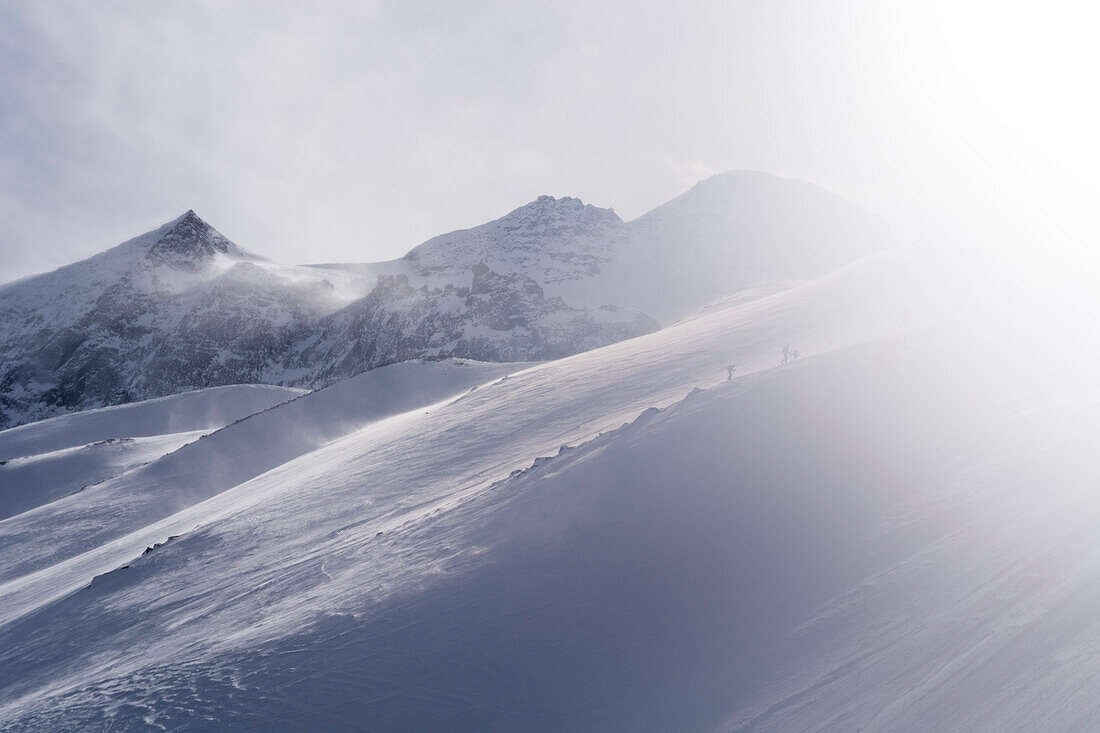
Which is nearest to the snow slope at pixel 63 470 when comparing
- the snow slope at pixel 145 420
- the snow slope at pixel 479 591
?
the snow slope at pixel 145 420

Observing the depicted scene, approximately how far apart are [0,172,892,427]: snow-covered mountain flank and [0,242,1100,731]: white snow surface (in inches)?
4682

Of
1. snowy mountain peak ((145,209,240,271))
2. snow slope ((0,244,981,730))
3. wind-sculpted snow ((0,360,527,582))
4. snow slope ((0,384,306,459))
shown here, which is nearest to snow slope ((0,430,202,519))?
wind-sculpted snow ((0,360,527,582))

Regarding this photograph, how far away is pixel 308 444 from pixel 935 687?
26.3m

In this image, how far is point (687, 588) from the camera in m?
6.39

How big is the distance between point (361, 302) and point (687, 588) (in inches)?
6717

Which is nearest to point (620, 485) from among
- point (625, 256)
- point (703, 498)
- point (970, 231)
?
point (703, 498)

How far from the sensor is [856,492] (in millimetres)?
6891

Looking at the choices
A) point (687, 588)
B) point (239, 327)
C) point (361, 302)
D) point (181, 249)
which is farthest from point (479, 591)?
point (181, 249)

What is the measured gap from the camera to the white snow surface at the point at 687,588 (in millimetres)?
4672

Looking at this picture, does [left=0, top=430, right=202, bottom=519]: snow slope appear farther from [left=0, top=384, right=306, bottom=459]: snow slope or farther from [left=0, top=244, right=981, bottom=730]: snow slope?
[left=0, top=244, right=981, bottom=730]: snow slope

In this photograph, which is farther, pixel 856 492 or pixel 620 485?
pixel 620 485

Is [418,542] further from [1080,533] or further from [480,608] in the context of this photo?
[1080,533]

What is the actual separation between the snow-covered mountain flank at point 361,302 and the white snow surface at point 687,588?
119 meters

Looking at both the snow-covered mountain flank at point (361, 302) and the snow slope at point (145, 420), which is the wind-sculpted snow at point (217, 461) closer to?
the snow slope at point (145, 420)
